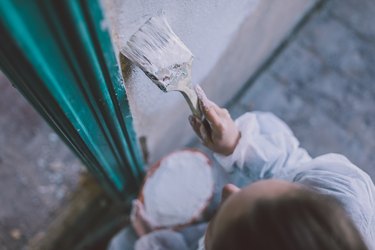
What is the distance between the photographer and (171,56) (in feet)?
2.49

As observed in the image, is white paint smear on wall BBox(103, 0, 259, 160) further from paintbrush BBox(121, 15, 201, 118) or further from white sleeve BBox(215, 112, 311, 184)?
white sleeve BBox(215, 112, 311, 184)

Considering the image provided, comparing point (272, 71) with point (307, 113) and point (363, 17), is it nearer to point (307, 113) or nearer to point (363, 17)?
point (307, 113)

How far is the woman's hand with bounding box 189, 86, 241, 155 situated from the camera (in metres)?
0.96

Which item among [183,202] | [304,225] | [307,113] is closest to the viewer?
[304,225]

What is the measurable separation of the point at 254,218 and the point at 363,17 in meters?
2.03

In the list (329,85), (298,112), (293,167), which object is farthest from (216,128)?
(329,85)

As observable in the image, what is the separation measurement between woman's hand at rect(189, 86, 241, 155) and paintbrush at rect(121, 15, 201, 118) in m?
0.18

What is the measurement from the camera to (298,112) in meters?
2.00

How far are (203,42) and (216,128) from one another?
26cm

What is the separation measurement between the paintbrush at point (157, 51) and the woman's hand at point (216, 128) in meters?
0.18

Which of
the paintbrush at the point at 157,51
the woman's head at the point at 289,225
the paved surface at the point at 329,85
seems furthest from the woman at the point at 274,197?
the paved surface at the point at 329,85

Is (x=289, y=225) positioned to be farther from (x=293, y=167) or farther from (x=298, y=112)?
(x=298, y=112)

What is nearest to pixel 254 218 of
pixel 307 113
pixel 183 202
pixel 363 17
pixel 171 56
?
pixel 171 56

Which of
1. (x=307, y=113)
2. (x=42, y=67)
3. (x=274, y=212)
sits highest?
(x=42, y=67)
